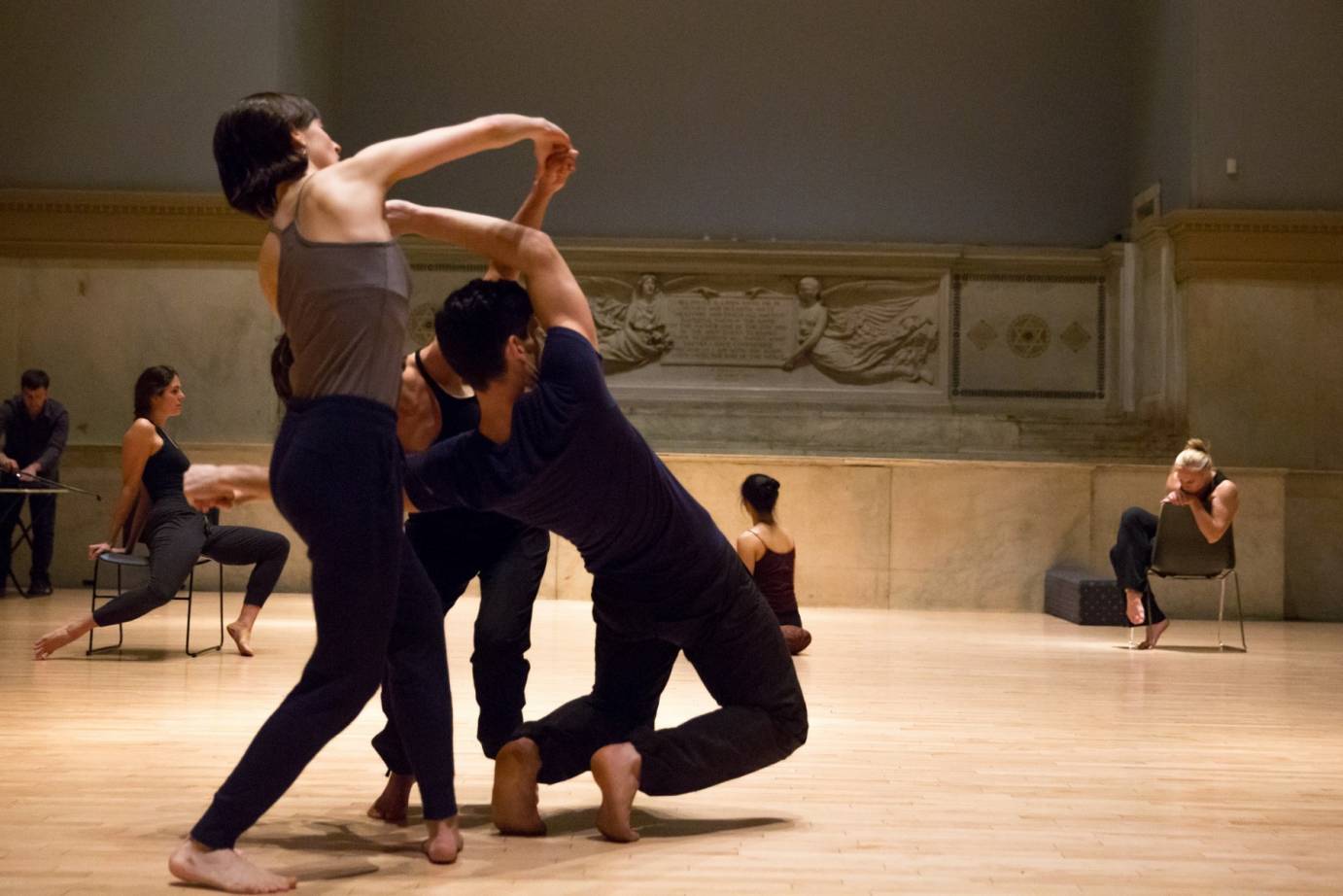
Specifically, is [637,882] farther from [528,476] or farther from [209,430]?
[209,430]

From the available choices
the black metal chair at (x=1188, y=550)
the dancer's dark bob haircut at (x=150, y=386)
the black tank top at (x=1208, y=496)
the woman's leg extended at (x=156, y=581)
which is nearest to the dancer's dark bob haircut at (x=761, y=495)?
the black metal chair at (x=1188, y=550)

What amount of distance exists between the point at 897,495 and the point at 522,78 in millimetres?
7099

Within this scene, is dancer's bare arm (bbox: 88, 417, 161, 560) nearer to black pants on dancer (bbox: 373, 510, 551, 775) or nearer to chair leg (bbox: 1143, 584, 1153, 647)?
black pants on dancer (bbox: 373, 510, 551, 775)

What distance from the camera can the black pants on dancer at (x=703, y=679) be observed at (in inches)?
139

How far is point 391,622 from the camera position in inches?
120

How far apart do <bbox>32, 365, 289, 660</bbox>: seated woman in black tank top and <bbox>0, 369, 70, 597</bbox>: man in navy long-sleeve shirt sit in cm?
400

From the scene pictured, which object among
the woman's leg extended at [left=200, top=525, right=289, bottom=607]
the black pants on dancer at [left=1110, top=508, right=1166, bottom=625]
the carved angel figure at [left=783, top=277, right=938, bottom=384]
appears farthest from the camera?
the carved angel figure at [left=783, top=277, right=938, bottom=384]

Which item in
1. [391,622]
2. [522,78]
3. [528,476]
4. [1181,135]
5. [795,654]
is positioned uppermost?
[522,78]

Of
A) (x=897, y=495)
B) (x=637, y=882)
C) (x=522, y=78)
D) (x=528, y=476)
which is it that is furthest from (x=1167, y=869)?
(x=522, y=78)

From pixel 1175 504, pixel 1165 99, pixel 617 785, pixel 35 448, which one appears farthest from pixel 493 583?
pixel 1165 99

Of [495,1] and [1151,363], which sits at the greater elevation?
[495,1]

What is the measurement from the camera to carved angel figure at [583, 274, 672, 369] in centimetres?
1500

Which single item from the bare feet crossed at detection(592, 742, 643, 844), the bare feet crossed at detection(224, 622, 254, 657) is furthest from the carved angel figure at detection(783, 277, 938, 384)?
the bare feet crossed at detection(592, 742, 643, 844)

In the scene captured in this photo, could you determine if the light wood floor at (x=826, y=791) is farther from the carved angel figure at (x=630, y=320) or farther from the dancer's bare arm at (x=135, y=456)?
the carved angel figure at (x=630, y=320)
